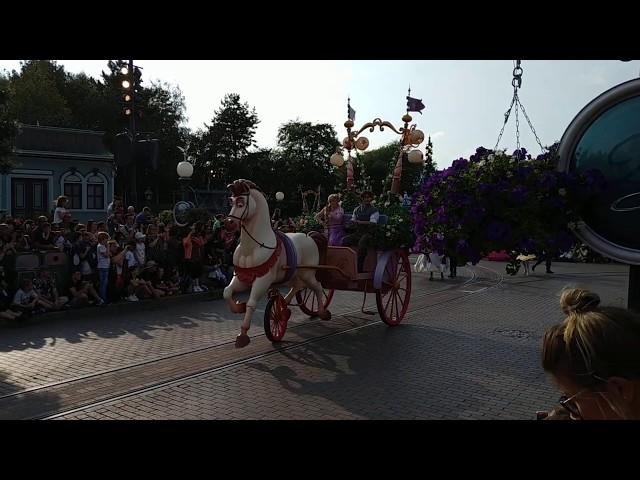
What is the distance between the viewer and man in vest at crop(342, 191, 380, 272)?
9445 mm

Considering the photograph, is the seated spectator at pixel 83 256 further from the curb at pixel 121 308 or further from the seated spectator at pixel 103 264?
the curb at pixel 121 308

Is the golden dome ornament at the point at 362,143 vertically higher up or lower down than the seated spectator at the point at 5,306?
higher up

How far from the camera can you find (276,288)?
8.88 metres

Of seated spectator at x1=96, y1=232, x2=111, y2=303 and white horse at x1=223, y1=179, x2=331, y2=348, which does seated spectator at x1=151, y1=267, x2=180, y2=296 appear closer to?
seated spectator at x1=96, y1=232, x2=111, y2=303

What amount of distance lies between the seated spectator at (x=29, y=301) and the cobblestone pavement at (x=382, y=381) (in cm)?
477

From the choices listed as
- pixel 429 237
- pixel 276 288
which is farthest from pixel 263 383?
pixel 429 237

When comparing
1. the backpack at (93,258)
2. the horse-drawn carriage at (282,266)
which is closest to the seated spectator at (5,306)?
the backpack at (93,258)

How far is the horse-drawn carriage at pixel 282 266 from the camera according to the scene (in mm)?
8016

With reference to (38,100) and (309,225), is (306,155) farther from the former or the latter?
(309,225)

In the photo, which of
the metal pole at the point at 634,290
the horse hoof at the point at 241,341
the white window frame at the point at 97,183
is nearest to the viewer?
the metal pole at the point at 634,290

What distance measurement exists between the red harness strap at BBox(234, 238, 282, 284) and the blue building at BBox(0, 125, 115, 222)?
2494 centimetres

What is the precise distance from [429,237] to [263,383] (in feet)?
15.9

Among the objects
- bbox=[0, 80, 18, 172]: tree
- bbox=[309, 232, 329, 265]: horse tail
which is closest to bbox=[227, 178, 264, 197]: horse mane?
bbox=[309, 232, 329, 265]: horse tail
